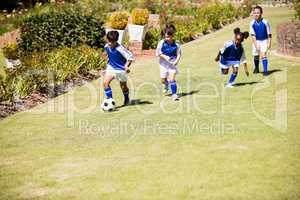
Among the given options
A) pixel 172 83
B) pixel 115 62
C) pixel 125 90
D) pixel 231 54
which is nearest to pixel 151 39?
pixel 231 54

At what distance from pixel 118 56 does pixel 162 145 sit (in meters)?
2.99

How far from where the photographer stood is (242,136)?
7.86 m

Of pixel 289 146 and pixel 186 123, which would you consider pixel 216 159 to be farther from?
pixel 186 123

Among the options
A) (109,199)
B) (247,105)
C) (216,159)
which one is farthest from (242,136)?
(109,199)

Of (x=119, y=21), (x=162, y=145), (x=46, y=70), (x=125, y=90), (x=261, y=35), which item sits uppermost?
(x=119, y=21)

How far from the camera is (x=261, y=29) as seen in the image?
1248 cm

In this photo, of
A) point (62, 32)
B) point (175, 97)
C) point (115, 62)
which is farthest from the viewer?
point (62, 32)

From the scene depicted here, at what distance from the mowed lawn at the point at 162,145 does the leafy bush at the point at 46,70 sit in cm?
80

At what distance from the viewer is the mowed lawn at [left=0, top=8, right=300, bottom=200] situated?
6023mm

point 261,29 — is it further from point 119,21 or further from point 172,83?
point 119,21

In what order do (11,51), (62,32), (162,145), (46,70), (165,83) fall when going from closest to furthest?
(162,145) < (165,83) < (46,70) < (62,32) < (11,51)

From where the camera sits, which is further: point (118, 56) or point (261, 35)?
point (261, 35)

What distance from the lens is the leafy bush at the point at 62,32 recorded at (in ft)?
53.9

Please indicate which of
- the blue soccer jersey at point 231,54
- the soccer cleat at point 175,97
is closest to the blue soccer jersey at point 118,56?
the soccer cleat at point 175,97
